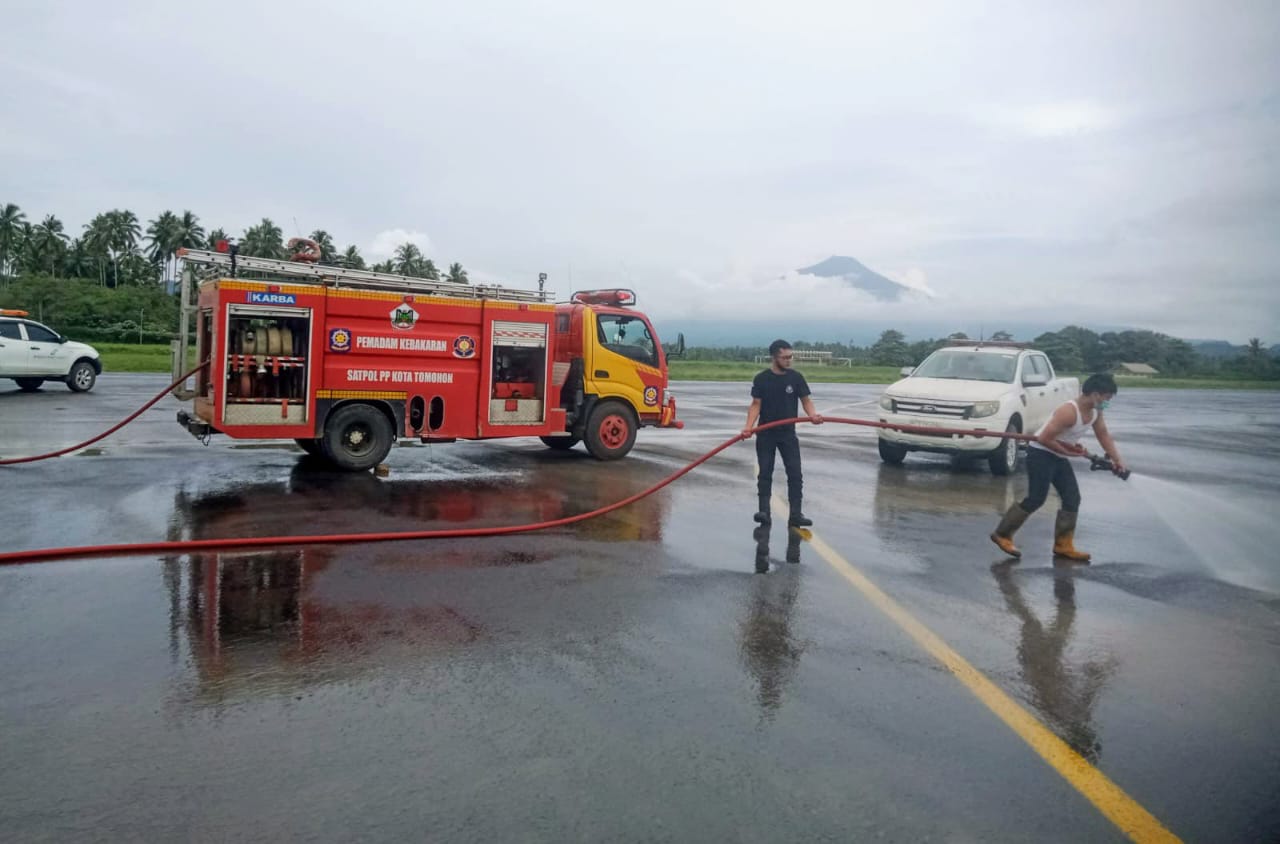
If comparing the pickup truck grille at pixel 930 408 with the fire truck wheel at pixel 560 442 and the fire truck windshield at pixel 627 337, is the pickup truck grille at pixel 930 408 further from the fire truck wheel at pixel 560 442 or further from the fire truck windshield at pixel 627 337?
the fire truck wheel at pixel 560 442

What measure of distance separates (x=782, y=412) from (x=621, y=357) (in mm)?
4920

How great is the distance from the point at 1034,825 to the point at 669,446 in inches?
480

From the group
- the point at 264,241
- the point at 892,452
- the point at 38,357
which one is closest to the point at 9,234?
the point at 264,241

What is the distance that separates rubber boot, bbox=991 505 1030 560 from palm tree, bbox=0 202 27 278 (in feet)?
322

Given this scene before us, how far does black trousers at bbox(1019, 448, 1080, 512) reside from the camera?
7.47 m

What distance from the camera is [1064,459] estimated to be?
297 inches

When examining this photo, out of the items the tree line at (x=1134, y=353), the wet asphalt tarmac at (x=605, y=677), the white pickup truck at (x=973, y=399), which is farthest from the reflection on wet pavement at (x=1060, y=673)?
the tree line at (x=1134, y=353)

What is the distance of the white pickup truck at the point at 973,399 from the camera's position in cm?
1244

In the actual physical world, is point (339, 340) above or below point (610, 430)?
above

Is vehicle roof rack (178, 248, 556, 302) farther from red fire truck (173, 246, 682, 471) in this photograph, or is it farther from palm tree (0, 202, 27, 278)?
palm tree (0, 202, 27, 278)

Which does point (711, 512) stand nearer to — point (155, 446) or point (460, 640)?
point (460, 640)

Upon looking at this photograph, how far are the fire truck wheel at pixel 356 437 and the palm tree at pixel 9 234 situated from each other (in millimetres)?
91351

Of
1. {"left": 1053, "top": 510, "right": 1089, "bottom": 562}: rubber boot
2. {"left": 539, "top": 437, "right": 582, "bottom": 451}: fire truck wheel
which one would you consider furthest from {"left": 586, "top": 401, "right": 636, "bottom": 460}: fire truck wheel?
{"left": 1053, "top": 510, "right": 1089, "bottom": 562}: rubber boot

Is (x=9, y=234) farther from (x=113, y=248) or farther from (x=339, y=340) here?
(x=339, y=340)
